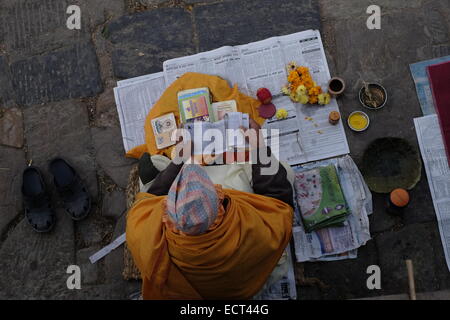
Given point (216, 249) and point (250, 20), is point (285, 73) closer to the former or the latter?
point (250, 20)

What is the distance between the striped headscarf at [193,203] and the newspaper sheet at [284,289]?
3.37ft

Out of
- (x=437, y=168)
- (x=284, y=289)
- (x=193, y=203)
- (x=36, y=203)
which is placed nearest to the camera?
(x=193, y=203)

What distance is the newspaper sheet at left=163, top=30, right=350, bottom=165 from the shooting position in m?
2.76

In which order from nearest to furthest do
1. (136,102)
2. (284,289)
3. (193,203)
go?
(193,203) → (284,289) → (136,102)

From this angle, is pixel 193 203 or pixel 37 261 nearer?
pixel 193 203

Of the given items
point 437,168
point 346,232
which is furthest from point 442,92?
point 346,232

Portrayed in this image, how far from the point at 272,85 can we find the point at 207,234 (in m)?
1.48

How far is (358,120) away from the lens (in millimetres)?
2764

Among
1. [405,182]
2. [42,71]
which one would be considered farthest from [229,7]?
[405,182]

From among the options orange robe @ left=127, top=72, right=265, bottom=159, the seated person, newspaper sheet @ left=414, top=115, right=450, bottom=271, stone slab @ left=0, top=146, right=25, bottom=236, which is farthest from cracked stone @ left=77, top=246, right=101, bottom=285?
newspaper sheet @ left=414, top=115, right=450, bottom=271

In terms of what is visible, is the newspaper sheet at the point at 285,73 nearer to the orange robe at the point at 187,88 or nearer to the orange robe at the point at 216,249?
the orange robe at the point at 187,88

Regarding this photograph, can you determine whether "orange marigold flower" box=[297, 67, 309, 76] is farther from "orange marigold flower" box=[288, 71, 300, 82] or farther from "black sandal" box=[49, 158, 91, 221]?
"black sandal" box=[49, 158, 91, 221]

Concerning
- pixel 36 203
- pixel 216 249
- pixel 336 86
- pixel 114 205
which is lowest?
pixel 216 249
